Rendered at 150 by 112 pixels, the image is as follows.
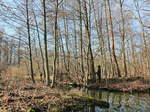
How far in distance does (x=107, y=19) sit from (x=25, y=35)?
10337 millimetres

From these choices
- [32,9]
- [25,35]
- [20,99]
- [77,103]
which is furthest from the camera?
[25,35]

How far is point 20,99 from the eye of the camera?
231 inches

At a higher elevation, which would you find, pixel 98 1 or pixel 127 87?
pixel 98 1

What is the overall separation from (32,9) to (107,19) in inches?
393

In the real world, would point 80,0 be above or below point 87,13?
above

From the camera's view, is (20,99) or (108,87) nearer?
(20,99)

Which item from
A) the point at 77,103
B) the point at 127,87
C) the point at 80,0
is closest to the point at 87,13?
the point at 80,0

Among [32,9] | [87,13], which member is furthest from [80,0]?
[32,9]

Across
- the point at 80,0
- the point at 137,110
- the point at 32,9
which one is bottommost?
the point at 137,110

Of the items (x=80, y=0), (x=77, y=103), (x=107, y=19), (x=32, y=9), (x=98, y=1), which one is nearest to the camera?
(x=77, y=103)

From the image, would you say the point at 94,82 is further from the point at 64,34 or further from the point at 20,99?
the point at 20,99

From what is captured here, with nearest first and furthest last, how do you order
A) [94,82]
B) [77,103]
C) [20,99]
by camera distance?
[20,99] → [77,103] → [94,82]

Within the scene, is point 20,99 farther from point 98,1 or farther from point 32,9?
point 98,1

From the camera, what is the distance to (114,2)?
1956 cm
